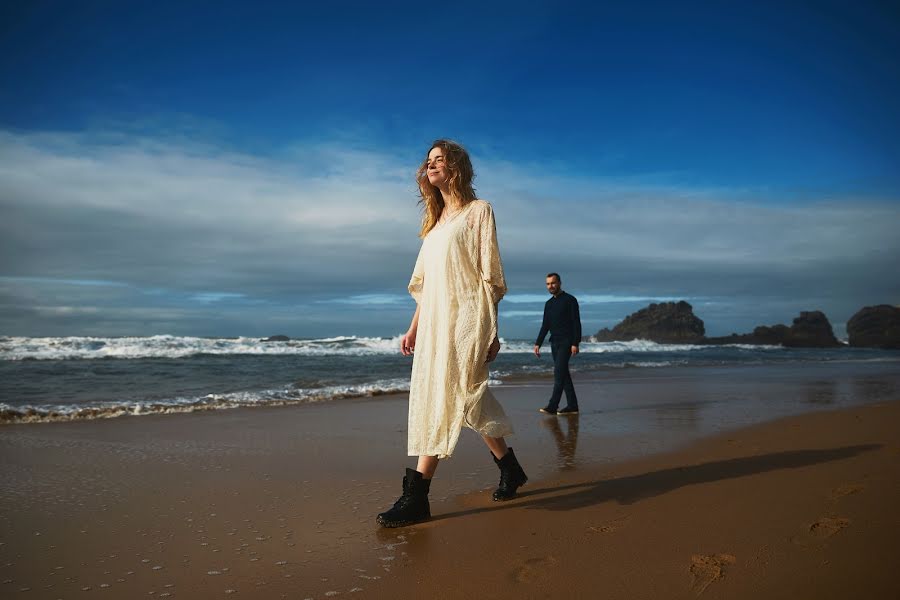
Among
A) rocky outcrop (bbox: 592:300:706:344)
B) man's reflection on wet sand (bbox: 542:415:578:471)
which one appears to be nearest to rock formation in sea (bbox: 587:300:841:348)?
rocky outcrop (bbox: 592:300:706:344)

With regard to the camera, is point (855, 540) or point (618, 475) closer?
point (855, 540)

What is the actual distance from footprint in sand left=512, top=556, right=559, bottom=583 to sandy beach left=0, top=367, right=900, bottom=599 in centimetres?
1

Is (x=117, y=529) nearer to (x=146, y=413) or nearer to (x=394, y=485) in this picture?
(x=394, y=485)

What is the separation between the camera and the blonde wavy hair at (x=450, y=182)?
11.8 ft

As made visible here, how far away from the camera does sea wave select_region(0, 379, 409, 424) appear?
7844mm

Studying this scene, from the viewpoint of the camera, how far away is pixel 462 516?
3.51m

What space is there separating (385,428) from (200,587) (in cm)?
460

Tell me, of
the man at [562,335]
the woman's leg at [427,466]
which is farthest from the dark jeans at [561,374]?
the woman's leg at [427,466]

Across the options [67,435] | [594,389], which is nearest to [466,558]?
[67,435]

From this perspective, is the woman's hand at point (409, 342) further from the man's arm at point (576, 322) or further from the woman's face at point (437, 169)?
the man's arm at point (576, 322)

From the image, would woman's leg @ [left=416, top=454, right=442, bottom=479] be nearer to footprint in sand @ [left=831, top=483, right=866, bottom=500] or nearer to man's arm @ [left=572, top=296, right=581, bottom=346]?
footprint in sand @ [left=831, top=483, right=866, bottom=500]

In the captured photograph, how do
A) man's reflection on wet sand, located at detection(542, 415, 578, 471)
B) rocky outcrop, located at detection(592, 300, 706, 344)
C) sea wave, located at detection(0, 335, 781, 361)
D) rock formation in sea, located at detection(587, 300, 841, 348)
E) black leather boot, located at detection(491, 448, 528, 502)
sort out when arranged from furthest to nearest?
rocky outcrop, located at detection(592, 300, 706, 344) → rock formation in sea, located at detection(587, 300, 841, 348) → sea wave, located at detection(0, 335, 781, 361) → man's reflection on wet sand, located at detection(542, 415, 578, 471) → black leather boot, located at detection(491, 448, 528, 502)

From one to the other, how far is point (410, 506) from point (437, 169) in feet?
6.57

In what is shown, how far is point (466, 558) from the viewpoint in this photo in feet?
9.25
